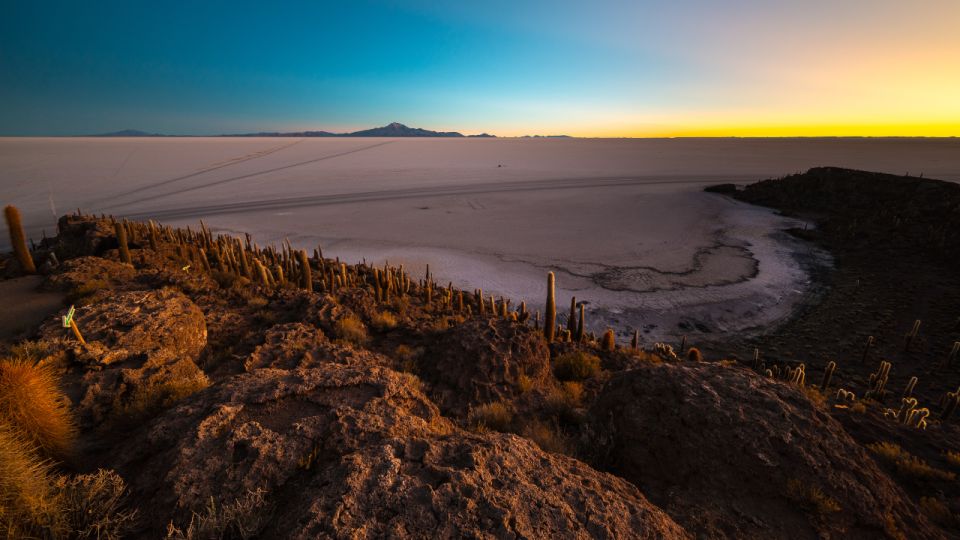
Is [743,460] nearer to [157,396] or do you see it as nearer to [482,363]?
[482,363]

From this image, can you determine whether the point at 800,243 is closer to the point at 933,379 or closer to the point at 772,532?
the point at 933,379

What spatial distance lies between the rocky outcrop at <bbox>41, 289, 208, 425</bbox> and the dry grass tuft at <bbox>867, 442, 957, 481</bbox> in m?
8.51

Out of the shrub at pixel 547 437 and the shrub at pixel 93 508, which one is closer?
the shrub at pixel 93 508

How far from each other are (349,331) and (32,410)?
4997 millimetres

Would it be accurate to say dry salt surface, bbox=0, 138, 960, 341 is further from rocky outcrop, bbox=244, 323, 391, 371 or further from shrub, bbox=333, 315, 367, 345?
rocky outcrop, bbox=244, 323, 391, 371

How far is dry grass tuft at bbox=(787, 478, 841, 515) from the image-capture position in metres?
3.21

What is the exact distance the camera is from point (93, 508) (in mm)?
2324

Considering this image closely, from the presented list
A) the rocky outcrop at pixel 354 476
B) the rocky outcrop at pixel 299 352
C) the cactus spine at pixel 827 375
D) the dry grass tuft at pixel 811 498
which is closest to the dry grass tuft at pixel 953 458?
the dry grass tuft at pixel 811 498

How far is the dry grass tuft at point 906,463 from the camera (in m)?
4.56

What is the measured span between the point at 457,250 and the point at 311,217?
12791mm

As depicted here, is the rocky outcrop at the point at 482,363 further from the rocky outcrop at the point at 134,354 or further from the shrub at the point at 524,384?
the rocky outcrop at the point at 134,354

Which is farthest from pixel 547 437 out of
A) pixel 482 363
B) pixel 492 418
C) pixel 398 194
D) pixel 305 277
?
pixel 398 194

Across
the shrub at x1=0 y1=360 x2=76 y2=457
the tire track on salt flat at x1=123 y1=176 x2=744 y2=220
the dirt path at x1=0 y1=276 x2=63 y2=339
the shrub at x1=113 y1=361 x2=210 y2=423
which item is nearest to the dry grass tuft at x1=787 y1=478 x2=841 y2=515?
the shrub at x1=113 y1=361 x2=210 y2=423

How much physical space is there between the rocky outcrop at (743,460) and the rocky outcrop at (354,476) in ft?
3.78
